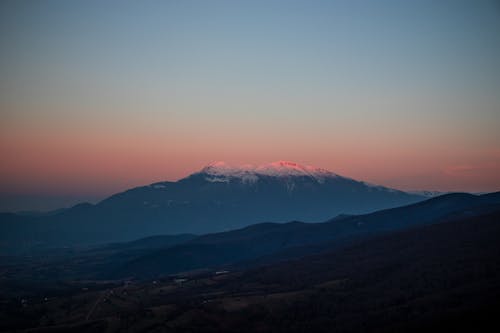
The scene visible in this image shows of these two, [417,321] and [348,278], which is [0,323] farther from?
[417,321]

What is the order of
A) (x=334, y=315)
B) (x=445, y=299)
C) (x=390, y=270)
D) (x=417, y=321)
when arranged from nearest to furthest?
1. (x=417, y=321)
2. (x=445, y=299)
3. (x=334, y=315)
4. (x=390, y=270)

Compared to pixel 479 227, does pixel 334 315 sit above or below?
below

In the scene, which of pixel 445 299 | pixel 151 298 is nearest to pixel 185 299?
pixel 151 298

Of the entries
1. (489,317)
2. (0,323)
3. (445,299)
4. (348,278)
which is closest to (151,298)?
(0,323)

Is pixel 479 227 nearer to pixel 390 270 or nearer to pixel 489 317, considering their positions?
pixel 390 270

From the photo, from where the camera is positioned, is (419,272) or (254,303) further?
(419,272)

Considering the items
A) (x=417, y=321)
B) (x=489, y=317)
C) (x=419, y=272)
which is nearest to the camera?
(x=489, y=317)

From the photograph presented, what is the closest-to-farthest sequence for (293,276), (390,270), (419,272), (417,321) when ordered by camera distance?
(417,321)
(419,272)
(390,270)
(293,276)

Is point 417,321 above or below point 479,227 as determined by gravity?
below

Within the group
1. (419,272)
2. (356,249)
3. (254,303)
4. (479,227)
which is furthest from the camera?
(356,249)
